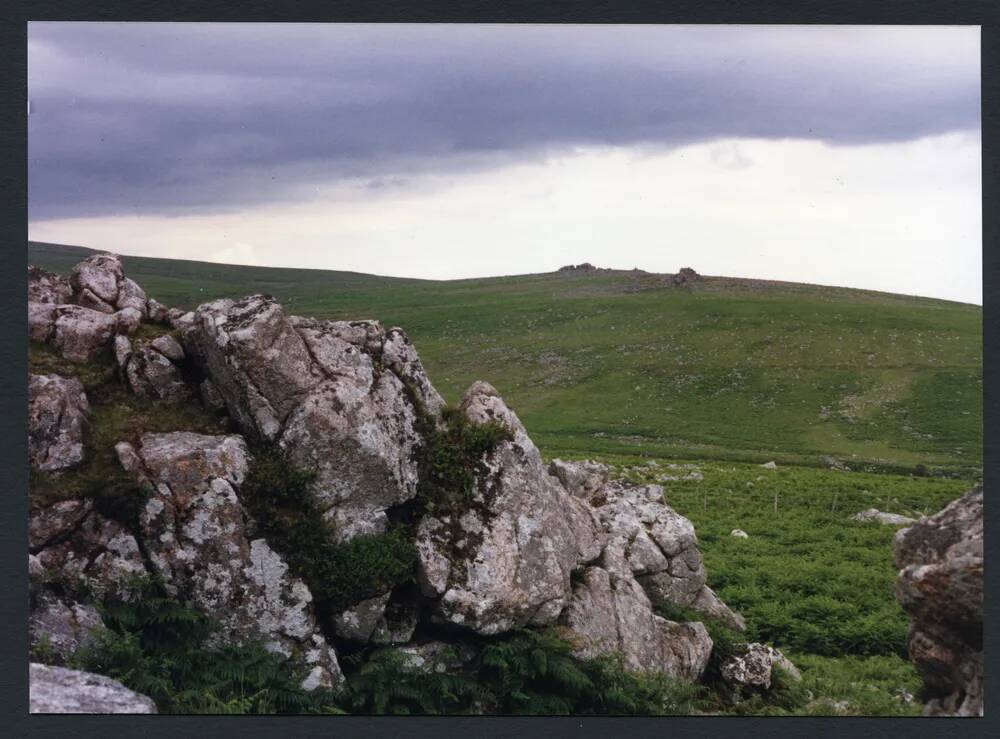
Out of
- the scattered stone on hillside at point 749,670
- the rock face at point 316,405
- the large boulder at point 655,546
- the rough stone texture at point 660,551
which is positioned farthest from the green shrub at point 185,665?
the scattered stone on hillside at point 749,670

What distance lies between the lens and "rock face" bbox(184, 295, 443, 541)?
12.6m

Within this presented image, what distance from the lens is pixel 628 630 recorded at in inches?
558

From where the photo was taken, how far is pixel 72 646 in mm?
11539

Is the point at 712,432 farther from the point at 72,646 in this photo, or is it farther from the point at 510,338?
the point at 72,646

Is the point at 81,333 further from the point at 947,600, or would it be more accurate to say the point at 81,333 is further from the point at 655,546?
the point at 947,600

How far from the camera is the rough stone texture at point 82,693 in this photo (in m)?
11.1

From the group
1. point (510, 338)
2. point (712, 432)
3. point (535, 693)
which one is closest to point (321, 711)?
point (535, 693)

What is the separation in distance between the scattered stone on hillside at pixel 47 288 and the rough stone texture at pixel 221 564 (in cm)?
399

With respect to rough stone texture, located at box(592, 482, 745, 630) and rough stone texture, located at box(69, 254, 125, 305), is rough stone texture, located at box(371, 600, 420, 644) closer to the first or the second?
rough stone texture, located at box(592, 482, 745, 630)

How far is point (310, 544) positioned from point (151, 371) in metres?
4.15

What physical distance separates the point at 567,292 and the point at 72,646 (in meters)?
127

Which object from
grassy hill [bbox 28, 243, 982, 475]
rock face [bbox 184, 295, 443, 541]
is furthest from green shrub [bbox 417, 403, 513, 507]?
grassy hill [bbox 28, 243, 982, 475]

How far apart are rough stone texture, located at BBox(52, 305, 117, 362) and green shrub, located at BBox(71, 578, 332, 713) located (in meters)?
4.45

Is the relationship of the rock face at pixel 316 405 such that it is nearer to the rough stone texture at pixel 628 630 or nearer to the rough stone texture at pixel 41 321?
the rough stone texture at pixel 41 321
